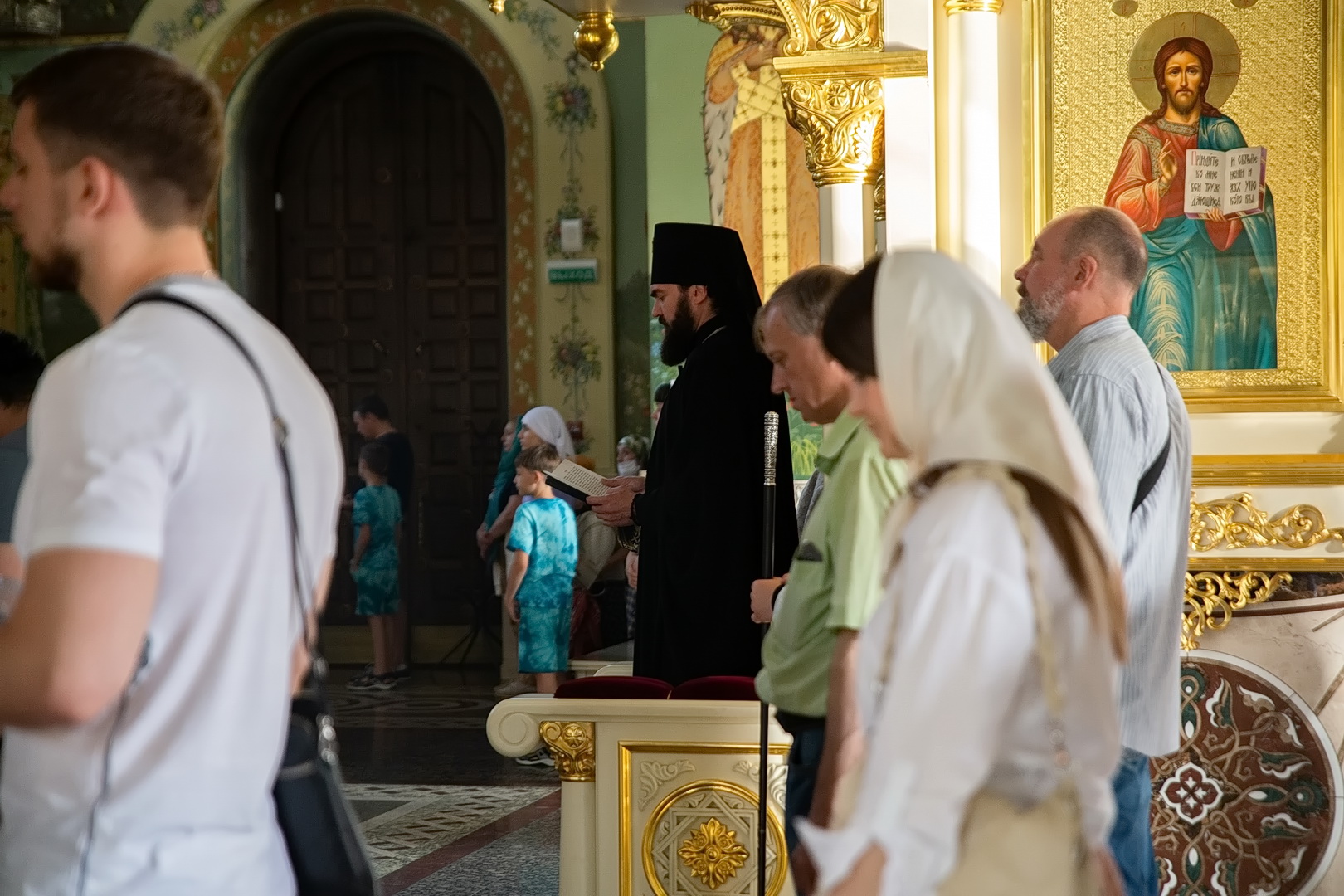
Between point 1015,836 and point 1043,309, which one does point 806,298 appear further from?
point 1015,836

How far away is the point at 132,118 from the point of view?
165cm

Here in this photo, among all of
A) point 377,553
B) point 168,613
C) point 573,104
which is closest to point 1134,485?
point 168,613

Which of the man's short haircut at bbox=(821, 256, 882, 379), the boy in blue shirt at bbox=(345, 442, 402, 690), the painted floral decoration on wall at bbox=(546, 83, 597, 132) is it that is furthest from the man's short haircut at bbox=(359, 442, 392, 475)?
the man's short haircut at bbox=(821, 256, 882, 379)

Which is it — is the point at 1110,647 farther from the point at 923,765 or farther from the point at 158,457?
the point at 158,457

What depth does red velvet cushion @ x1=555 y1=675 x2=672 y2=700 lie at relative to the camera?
4164 millimetres

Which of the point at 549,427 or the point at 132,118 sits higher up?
the point at 132,118

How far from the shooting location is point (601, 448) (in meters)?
11.5

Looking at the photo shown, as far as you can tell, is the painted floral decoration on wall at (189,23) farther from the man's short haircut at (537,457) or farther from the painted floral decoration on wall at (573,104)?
the man's short haircut at (537,457)

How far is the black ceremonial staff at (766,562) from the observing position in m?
3.82

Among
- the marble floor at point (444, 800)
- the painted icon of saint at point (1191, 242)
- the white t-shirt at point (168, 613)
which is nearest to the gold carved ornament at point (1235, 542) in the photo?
the painted icon of saint at point (1191, 242)

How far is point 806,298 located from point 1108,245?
0.93 meters

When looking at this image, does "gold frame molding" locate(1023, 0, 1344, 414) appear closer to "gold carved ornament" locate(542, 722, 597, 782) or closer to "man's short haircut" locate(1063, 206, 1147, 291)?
"man's short haircut" locate(1063, 206, 1147, 291)

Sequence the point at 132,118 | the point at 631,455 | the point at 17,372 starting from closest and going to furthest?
the point at 132,118 → the point at 17,372 → the point at 631,455

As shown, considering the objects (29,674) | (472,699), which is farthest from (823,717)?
(472,699)
